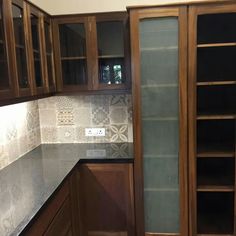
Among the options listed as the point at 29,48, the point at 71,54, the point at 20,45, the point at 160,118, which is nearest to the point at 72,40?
the point at 71,54

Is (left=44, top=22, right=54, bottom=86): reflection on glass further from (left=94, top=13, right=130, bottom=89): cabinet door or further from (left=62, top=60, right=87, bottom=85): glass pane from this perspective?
(left=94, top=13, right=130, bottom=89): cabinet door

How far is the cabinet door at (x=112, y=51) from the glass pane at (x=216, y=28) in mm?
654

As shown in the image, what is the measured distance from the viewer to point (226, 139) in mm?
2648

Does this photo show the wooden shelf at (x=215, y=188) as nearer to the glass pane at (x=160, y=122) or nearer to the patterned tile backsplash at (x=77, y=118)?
the glass pane at (x=160, y=122)

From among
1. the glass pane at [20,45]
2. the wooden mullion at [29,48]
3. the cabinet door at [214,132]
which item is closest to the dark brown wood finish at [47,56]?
the wooden mullion at [29,48]

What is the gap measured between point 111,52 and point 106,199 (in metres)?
1.27

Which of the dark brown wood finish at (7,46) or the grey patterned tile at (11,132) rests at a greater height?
the dark brown wood finish at (7,46)

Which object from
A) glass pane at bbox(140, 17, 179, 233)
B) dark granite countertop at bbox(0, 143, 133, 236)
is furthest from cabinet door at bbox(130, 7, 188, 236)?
dark granite countertop at bbox(0, 143, 133, 236)

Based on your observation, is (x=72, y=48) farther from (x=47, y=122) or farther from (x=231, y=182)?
(x=231, y=182)

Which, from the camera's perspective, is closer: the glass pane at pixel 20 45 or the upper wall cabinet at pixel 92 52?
the glass pane at pixel 20 45

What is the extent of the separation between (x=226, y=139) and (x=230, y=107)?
0.98ft

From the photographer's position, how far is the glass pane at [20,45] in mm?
1863

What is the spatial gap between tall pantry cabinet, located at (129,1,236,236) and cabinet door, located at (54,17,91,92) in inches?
22.0

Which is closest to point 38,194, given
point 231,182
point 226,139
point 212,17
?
point 231,182
